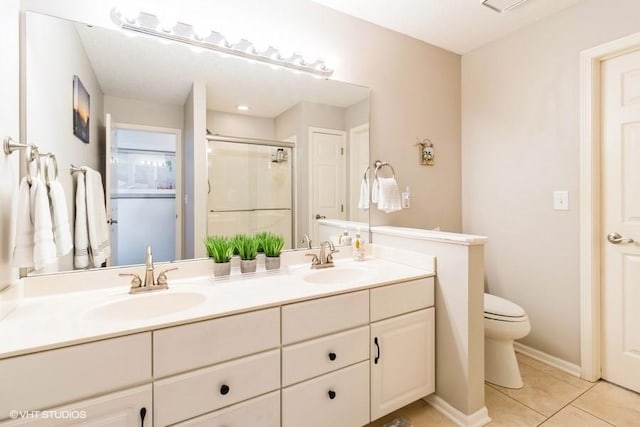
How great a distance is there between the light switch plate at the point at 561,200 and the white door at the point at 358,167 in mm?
1213

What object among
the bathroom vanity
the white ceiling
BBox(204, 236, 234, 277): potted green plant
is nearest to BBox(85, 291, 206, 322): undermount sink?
the bathroom vanity

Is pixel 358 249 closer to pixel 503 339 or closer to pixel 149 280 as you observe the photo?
pixel 503 339

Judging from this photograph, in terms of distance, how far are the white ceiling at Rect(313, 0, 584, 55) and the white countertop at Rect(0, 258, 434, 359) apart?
5.21 ft

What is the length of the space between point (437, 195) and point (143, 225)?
2.03m

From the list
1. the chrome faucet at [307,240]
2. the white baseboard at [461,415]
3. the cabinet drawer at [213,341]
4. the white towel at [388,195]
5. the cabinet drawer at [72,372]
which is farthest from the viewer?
the white towel at [388,195]

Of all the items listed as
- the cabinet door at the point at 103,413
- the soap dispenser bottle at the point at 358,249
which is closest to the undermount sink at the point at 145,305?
the cabinet door at the point at 103,413

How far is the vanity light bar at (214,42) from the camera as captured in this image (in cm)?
140

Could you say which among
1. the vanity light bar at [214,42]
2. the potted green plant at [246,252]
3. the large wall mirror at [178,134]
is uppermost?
the vanity light bar at [214,42]

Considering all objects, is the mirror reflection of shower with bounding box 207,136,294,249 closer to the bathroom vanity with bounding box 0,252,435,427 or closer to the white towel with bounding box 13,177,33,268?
the bathroom vanity with bounding box 0,252,435,427

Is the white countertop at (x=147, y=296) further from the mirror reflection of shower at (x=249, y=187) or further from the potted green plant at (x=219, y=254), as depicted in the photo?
the mirror reflection of shower at (x=249, y=187)

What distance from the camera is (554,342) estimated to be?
206 centimetres

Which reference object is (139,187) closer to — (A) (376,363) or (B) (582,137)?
(A) (376,363)

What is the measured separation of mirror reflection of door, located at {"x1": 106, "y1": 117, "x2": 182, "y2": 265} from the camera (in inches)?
55.7

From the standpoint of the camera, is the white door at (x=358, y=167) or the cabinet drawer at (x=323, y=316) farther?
the white door at (x=358, y=167)
